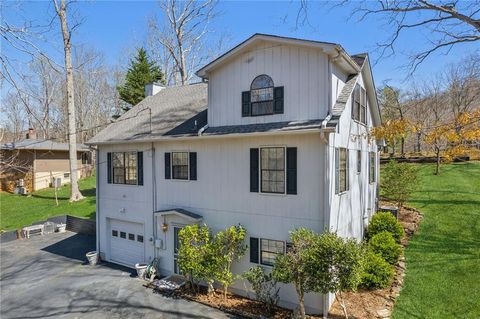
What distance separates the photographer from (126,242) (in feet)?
42.6

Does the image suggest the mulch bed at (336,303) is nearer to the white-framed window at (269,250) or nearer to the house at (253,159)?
the house at (253,159)

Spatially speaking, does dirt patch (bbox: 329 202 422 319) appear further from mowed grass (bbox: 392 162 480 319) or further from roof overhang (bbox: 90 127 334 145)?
roof overhang (bbox: 90 127 334 145)

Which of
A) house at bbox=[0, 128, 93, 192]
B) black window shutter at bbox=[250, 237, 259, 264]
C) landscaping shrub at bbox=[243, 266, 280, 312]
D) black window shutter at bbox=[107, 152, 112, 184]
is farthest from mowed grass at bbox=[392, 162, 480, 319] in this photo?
house at bbox=[0, 128, 93, 192]

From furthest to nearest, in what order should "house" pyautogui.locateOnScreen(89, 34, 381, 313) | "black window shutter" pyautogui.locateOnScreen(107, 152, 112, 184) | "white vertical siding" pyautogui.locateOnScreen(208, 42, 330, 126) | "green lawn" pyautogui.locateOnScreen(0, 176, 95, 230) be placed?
"green lawn" pyautogui.locateOnScreen(0, 176, 95, 230) < "black window shutter" pyautogui.locateOnScreen(107, 152, 112, 184) < "white vertical siding" pyautogui.locateOnScreen(208, 42, 330, 126) < "house" pyautogui.locateOnScreen(89, 34, 381, 313)

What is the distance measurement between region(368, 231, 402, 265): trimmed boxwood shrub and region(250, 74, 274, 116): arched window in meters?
6.48

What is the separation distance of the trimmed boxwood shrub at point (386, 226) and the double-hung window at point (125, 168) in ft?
34.4

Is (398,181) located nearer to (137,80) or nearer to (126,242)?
(126,242)

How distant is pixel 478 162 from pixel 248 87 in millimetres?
30073

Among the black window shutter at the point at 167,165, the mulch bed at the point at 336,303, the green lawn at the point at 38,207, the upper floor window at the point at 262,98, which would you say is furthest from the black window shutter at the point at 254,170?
the green lawn at the point at 38,207

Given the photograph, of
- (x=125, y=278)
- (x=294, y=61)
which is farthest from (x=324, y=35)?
(x=125, y=278)

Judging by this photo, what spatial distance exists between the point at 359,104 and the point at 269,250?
695 cm

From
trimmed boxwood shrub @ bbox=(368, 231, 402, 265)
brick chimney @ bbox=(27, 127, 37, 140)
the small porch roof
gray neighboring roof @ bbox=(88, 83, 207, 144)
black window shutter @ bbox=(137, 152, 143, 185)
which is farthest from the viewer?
brick chimney @ bbox=(27, 127, 37, 140)

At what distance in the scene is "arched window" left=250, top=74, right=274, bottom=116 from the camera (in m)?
9.55

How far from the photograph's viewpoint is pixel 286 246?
8922mm
